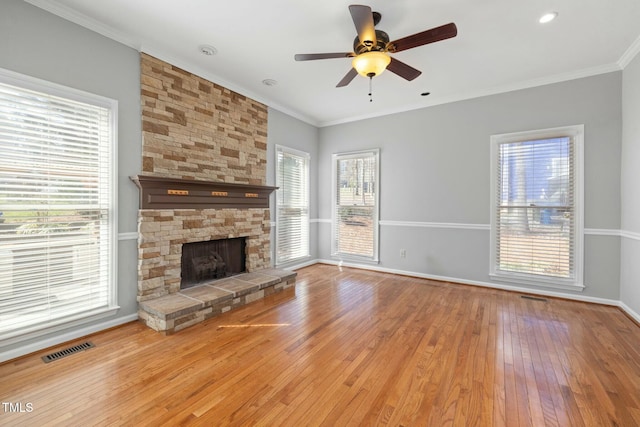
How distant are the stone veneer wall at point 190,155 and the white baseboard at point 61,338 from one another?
0.97ft

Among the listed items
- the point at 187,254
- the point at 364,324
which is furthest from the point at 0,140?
the point at 364,324

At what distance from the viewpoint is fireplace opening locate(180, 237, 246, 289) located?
353 cm

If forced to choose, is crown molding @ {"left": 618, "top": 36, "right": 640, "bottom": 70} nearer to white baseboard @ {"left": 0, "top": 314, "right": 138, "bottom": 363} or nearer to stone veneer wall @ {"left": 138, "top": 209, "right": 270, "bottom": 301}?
stone veneer wall @ {"left": 138, "top": 209, "right": 270, "bottom": 301}

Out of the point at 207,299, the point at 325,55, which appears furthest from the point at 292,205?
the point at 325,55

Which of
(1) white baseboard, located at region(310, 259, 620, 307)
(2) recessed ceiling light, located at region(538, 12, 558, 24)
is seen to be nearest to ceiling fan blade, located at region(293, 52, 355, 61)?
(2) recessed ceiling light, located at region(538, 12, 558, 24)

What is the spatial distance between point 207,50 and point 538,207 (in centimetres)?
469

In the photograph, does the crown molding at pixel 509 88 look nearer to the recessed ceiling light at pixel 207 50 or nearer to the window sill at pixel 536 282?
the window sill at pixel 536 282

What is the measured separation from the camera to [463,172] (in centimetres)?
430

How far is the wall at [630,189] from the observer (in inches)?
117

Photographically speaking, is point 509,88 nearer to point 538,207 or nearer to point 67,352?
point 538,207

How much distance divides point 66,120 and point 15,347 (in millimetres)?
1968

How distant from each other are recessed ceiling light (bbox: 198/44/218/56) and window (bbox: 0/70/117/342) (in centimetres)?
109

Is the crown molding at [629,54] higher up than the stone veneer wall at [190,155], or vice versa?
the crown molding at [629,54]

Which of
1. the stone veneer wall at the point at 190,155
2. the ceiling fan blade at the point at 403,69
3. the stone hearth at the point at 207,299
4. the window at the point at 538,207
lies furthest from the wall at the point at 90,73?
the window at the point at 538,207
